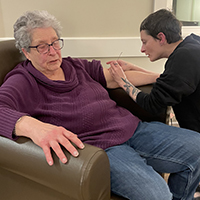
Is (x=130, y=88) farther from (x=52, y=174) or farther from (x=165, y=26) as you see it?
(x=52, y=174)

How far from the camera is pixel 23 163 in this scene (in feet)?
2.79

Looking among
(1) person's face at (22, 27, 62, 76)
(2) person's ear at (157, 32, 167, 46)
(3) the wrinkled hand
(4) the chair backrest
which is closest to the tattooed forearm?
(3) the wrinkled hand

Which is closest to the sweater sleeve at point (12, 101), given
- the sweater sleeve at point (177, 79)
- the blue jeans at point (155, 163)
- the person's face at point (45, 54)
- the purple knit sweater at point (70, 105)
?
the purple knit sweater at point (70, 105)

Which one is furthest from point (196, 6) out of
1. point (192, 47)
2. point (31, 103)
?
point (31, 103)

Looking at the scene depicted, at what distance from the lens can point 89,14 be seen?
1840mm

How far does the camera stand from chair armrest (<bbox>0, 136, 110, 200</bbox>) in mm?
746

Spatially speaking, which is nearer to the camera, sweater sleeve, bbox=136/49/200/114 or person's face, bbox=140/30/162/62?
sweater sleeve, bbox=136/49/200/114

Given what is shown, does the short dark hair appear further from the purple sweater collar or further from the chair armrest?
the chair armrest

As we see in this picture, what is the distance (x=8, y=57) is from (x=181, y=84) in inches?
38.5

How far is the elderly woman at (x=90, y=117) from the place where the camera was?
3.62 feet

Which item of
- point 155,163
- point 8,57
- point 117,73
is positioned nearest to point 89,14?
point 117,73

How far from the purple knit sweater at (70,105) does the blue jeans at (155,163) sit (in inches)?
3.3

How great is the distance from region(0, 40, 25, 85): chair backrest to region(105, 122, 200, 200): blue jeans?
734 mm

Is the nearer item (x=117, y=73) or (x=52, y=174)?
(x=52, y=174)
